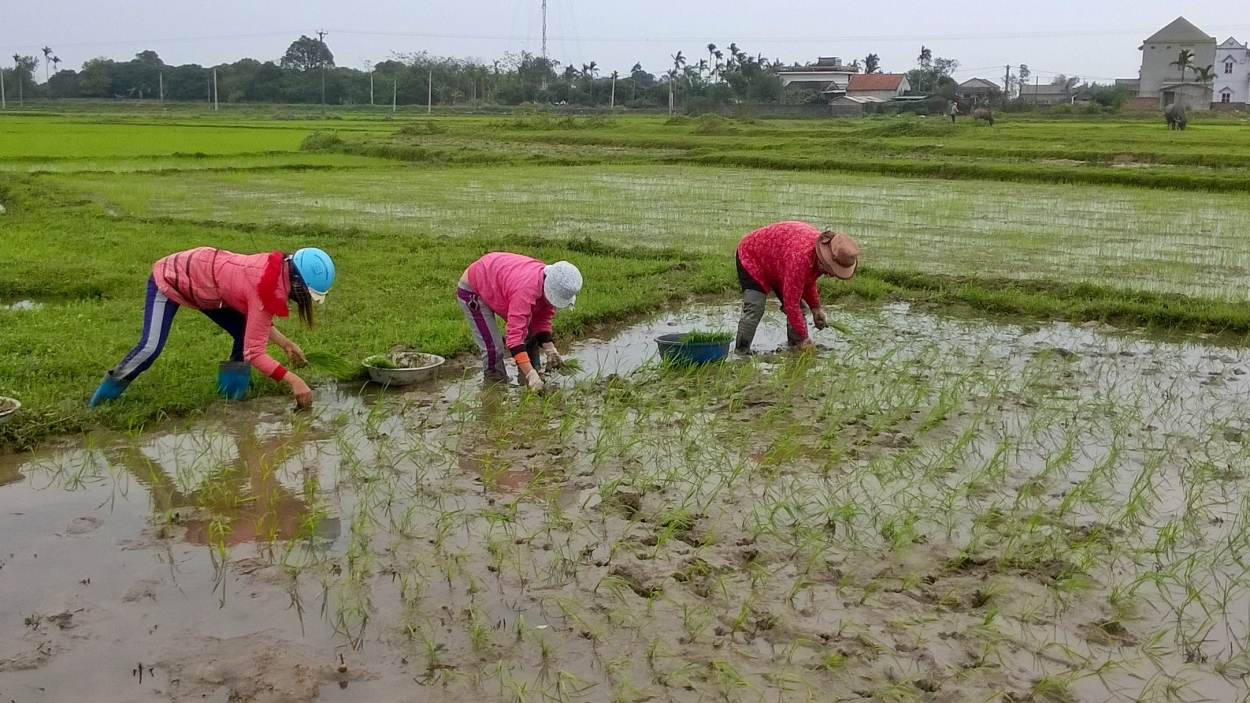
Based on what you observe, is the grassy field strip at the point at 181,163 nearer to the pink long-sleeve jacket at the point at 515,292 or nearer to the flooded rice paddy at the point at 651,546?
the pink long-sleeve jacket at the point at 515,292

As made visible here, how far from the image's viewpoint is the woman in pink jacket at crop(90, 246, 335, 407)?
470 cm

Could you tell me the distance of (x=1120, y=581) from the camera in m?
3.49

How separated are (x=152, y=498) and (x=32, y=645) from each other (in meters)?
1.17

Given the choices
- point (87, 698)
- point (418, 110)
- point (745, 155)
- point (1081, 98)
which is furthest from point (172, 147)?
point (1081, 98)

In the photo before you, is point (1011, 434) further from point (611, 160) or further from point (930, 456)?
point (611, 160)

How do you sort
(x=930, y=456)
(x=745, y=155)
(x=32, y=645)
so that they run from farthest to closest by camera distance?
1. (x=745, y=155)
2. (x=930, y=456)
3. (x=32, y=645)

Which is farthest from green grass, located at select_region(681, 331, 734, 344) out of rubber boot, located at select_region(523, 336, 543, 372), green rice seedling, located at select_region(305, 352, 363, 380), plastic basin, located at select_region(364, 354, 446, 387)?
green rice seedling, located at select_region(305, 352, 363, 380)

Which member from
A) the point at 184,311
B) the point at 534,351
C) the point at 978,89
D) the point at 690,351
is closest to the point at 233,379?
the point at 534,351

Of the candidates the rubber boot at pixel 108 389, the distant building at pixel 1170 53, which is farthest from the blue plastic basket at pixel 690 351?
the distant building at pixel 1170 53

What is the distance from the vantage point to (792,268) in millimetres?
5875

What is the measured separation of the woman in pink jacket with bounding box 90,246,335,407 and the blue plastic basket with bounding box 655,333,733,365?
76.0 inches

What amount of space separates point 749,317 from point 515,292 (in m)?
1.86

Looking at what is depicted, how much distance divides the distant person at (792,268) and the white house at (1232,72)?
57.0 metres

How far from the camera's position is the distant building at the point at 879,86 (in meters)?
58.6
